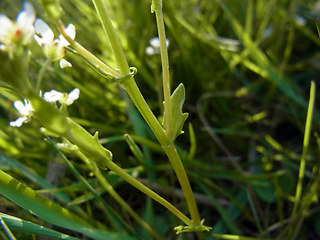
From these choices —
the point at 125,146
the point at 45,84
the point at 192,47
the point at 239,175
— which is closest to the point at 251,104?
the point at 192,47

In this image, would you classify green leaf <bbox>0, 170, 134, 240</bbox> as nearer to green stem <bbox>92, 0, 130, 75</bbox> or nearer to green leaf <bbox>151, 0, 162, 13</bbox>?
green stem <bbox>92, 0, 130, 75</bbox>

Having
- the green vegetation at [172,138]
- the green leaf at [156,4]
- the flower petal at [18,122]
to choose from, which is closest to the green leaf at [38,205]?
the green vegetation at [172,138]

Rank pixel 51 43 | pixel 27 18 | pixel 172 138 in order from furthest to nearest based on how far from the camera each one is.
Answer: pixel 172 138, pixel 51 43, pixel 27 18

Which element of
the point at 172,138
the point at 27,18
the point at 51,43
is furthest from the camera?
the point at 172,138

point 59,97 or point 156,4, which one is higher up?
point 156,4

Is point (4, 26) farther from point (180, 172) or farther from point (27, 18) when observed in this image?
point (180, 172)

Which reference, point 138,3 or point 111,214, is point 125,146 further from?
point 138,3

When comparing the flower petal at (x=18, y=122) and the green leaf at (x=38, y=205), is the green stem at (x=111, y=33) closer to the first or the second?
the flower petal at (x=18, y=122)

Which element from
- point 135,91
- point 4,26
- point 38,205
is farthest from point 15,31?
point 38,205
